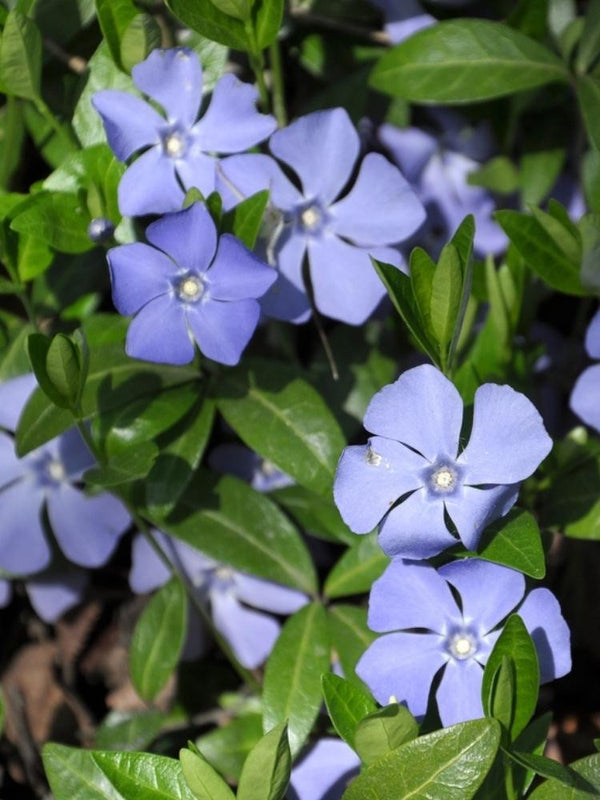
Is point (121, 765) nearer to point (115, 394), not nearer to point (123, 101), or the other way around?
point (115, 394)

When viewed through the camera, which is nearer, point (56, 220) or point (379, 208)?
point (56, 220)

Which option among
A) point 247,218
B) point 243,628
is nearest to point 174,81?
point 247,218

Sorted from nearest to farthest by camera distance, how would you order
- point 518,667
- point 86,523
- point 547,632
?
point 518,667 < point 547,632 < point 86,523

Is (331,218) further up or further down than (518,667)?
further up

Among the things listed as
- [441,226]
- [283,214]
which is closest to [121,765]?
[283,214]

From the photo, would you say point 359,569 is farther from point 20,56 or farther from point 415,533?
point 20,56

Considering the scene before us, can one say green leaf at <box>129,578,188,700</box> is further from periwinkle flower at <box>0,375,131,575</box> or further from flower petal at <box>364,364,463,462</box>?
flower petal at <box>364,364,463,462</box>
